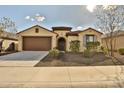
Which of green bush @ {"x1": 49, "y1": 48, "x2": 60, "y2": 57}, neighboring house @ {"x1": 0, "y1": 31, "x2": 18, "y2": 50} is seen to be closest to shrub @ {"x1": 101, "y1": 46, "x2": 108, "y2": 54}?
green bush @ {"x1": 49, "y1": 48, "x2": 60, "y2": 57}

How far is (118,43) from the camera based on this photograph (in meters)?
15.2

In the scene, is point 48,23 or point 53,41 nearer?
point 48,23

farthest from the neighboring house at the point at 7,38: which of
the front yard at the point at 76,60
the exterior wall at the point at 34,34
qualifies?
the front yard at the point at 76,60

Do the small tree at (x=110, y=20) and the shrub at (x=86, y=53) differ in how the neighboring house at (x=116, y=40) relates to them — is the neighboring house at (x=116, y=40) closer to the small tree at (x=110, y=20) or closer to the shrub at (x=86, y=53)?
the small tree at (x=110, y=20)

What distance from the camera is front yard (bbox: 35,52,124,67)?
42.2ft

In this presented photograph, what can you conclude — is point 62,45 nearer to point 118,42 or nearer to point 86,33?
point 86,33

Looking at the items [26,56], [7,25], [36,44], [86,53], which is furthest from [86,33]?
[7,25]

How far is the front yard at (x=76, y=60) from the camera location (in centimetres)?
1287

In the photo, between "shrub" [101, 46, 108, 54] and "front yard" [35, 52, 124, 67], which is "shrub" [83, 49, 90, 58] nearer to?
"front yard" [35, 52, 124, 67]

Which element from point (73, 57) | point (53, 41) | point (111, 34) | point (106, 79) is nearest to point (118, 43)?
point (111, 34)

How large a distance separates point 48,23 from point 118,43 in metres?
5.15

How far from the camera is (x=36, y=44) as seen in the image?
1534cm
